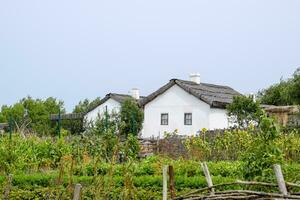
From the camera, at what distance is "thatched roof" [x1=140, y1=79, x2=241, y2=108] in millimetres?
30812

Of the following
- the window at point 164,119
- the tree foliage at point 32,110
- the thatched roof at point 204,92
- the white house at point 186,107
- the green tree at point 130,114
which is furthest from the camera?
the tree foliage at point 32,110

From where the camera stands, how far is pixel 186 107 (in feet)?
105

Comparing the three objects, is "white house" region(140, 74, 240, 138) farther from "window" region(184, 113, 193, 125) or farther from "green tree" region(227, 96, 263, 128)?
"green tree" region(227, 96, 263, 128)

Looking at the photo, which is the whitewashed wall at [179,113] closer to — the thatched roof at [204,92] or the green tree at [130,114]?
the thatched roof at [204,92]

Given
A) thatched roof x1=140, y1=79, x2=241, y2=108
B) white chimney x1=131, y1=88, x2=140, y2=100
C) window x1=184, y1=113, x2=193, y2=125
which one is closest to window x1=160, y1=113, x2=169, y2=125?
thatched roof x1=140, y1=79, x2=241, y2=108

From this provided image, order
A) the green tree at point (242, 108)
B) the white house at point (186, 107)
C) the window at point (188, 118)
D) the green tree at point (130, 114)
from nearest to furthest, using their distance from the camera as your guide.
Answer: the green tree at point (242, 108)
the green tree at point (130, 114)
the white house at point (186, 107)
the window at point (188, 118)

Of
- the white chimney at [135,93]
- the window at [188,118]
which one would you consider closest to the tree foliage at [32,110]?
the white chimney at [135,93]

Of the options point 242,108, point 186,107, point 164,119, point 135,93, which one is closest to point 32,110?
point 135,93

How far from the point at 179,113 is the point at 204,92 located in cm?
175

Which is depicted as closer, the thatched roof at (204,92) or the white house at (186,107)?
the thatched roof at (204,92)

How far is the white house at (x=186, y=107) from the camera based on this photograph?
1218 inches

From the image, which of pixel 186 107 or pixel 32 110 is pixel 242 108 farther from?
pixel 32 110

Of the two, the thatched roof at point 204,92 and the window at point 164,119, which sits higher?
the thatched roof at point 204,92

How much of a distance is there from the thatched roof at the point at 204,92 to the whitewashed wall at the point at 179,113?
0.89 feet
